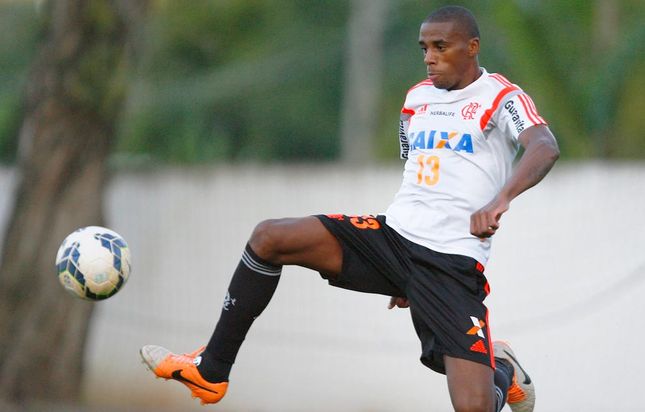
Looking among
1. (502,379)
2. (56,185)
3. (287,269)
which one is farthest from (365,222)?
(56,185)

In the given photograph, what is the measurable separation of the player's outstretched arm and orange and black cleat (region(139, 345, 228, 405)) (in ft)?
5.43

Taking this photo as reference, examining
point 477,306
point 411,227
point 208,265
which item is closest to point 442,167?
point 411,227

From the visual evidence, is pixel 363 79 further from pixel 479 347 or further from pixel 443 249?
pixel 479 347

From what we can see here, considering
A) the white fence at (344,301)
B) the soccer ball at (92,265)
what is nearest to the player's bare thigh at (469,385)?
the soccer ball at (92,265)

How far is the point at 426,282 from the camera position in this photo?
6.43 m

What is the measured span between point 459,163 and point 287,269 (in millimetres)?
6235

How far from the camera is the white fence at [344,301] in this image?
1059cm

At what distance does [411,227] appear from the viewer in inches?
257

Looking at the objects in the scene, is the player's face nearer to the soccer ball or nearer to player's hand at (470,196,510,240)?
player's hand at (470,196,510,240)

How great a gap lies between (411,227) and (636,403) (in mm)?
4635

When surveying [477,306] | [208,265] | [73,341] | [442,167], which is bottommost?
[73,341]

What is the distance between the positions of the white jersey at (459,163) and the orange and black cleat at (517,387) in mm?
989

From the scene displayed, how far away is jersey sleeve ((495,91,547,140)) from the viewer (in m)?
6.25

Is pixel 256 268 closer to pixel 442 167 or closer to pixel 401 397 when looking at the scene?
pixel 442 167
